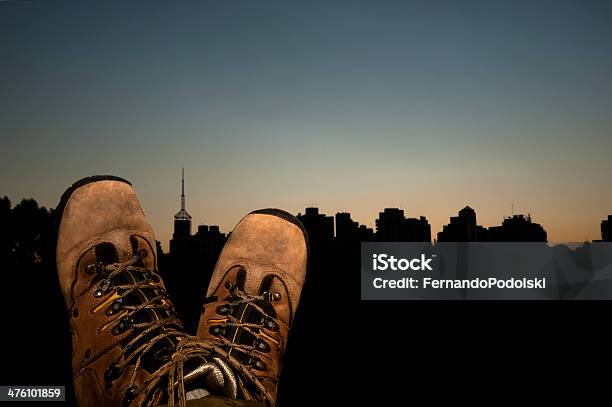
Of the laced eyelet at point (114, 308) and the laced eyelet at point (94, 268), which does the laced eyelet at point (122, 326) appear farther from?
the laced eyelet at point (94, 268)

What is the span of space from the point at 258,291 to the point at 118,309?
608 millimetres

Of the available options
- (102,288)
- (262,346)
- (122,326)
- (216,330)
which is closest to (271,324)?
(262,346)

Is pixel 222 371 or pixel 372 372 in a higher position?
pixel 222 371

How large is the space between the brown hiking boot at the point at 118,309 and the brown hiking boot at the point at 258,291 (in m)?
0.20

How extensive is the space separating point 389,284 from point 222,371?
2.27m

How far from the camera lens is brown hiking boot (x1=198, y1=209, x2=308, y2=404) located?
1736 millimetres

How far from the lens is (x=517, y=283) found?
3.35 metres

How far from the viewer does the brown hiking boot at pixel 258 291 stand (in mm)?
1736

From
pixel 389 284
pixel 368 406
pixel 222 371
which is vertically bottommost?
pixel 368 406

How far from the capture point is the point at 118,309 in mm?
1666

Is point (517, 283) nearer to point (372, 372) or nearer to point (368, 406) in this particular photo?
point (372, 372)

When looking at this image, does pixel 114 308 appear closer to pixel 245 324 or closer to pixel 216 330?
pixel 216 330

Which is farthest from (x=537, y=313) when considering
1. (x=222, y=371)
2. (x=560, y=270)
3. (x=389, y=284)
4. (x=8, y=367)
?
(x=8, y=367)

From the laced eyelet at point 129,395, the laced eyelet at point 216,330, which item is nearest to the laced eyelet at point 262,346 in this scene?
the laced eyelet at point 216,330
